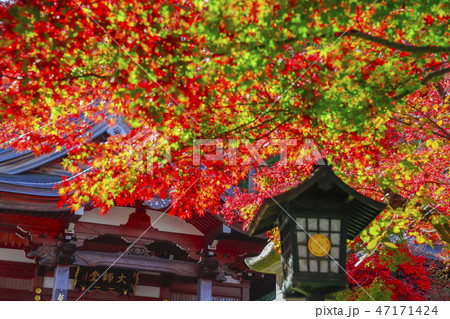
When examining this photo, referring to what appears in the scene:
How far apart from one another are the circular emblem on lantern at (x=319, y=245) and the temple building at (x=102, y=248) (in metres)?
8.08

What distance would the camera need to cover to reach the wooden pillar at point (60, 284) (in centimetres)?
1260

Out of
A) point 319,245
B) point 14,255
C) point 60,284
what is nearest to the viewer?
point 319,245

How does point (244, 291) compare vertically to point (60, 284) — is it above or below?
above

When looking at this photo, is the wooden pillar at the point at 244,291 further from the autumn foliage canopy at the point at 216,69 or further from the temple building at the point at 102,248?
the autumn foliage canopy at the point at 216,69

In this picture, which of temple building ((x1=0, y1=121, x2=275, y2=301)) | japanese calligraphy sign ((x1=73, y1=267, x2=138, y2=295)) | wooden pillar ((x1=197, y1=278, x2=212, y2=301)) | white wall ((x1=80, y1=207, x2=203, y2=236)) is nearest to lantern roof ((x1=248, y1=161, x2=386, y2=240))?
temple building ((x1=0, y1=121, x2=275, y2=301))

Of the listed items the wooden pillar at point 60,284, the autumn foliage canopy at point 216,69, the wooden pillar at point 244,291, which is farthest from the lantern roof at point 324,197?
the wooden pillar at point 244,291

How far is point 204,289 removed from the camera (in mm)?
14578

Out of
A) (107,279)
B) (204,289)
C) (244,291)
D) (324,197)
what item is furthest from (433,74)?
(244,291)

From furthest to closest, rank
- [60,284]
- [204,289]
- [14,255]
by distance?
1. [204,289]
2. [14,255]
3. [60,284]

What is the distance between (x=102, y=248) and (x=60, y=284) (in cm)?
243

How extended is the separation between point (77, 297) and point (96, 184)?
280 inches

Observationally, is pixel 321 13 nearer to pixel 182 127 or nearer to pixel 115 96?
pixel 115 96

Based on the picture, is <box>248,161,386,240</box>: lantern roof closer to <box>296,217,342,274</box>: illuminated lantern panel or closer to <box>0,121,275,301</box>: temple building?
<box>296,217,342,274</box>: illuminated lantern panel

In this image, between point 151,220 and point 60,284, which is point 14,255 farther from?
point 151,220
